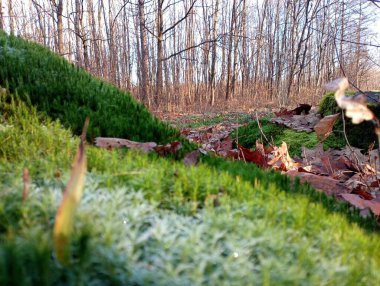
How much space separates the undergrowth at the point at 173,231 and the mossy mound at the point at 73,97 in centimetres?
78

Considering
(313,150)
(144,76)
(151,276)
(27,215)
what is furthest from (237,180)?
(144,76)

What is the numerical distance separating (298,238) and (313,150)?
132 inches

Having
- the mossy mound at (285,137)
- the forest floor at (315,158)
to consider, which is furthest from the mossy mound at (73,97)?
the mossy mound at (285,137)

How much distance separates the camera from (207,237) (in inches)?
41.8

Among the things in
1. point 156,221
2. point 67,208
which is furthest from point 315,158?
point 67,208

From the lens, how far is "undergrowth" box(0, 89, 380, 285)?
2.86ft

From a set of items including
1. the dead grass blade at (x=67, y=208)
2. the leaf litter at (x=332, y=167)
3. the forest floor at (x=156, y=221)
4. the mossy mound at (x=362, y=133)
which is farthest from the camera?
the mossy mound at (x=362, y=133)

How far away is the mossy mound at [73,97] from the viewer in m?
2.45

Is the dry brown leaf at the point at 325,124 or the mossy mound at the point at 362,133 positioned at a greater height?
the dry brown leaf at the point at 325,124

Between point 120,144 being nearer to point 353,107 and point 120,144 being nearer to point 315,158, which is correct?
point 353,107

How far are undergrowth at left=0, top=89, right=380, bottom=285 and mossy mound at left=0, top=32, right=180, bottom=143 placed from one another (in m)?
0.78

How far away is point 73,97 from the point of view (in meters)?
2.72

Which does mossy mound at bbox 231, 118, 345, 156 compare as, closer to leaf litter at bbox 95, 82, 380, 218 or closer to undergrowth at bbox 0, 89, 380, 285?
leaf litter at bbox 95, 82, 380, 218

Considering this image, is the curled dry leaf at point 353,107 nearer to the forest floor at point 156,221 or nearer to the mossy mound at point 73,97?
the forest floor at point 156,221
